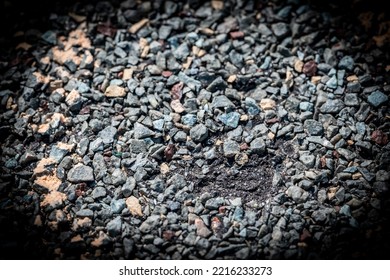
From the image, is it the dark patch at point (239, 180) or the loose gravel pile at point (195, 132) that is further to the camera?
the dark patch at point (239, 180)

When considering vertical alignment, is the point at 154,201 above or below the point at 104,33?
below

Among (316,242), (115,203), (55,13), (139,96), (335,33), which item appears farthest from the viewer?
(55,13)

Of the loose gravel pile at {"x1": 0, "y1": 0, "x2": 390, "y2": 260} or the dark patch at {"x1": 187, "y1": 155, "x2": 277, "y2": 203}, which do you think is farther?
the dark patch at {"x1": 187, "y1": 155, "x2": 277, "y2": 203}

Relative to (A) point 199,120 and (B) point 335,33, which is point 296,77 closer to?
(B) point 335,33

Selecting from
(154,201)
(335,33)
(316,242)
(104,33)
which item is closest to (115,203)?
(154,201)

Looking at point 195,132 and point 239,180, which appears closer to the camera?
point 239,180

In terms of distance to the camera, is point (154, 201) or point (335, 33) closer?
point (154, 201)

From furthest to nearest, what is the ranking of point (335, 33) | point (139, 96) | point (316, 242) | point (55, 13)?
point (55, 13) → point (335, 33) → point (139, 96) → point (316, 242)

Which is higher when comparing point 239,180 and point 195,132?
point 195,132
